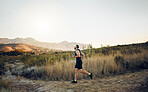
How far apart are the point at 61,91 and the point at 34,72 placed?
5021 millimetres

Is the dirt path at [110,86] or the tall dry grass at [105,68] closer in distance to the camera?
the dirt path at [110,86]

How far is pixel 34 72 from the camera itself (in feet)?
28.2

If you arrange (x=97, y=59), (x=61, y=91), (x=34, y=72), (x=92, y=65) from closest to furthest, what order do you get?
(x=61, y=91) → (x=92, y=65) → (x=97, y=59) → (x=34, y=72)

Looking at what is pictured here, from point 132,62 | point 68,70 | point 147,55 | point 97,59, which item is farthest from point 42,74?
point 147,55

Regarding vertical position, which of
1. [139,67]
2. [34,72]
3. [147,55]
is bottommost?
[34,72]

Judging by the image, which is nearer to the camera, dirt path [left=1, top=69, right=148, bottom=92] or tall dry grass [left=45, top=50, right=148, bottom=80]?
dirt path [left=1, top=69, right=148, bottom=92]

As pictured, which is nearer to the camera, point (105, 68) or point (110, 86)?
point (110, 86)

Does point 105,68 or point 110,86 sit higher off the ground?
point 105,68

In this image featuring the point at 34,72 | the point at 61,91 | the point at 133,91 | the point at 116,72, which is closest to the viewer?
the point at 133,91

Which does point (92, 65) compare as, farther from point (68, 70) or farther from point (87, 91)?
point (87, 91)

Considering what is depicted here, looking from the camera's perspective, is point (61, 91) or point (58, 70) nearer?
point (61, 91)

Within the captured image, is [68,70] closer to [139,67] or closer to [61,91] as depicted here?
[61,91]

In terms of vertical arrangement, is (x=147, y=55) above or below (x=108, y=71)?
above

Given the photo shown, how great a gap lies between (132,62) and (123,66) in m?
0.72
